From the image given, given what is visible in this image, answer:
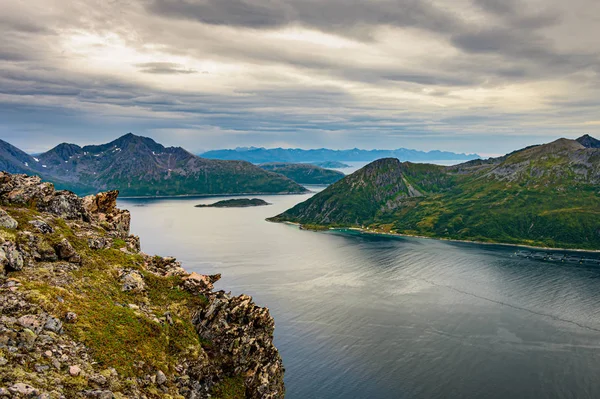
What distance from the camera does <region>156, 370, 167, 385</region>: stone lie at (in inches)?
1804

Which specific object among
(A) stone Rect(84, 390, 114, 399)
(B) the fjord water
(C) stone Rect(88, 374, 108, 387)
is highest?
(C) stone Rect(88, 374, 108, 387)

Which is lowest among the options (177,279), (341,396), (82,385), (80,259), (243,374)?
(341,396)

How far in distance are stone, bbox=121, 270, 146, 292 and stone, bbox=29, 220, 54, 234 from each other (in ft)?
37.2

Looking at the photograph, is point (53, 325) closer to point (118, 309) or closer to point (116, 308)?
point (116, 308)

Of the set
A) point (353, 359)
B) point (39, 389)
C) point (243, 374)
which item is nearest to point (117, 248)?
point (243, 374)

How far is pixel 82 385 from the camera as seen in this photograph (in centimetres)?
3775

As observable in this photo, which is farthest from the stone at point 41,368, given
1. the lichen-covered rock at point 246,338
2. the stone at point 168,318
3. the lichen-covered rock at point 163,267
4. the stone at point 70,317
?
the lichen-covered rock at point 163,267

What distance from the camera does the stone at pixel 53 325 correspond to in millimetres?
41213

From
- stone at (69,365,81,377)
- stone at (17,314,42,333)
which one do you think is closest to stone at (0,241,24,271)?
stone at (17,314,42,333)

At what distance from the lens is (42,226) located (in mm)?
55219

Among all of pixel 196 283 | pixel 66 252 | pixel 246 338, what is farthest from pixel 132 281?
pixel 246 338

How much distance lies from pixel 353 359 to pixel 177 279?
85.2 metres

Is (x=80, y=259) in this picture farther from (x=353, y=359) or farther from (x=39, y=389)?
(x=353, y=359)

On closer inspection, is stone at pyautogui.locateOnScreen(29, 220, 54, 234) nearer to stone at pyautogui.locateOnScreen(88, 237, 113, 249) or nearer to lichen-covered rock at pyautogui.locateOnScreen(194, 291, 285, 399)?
stone at pyautogui.locateOnScreen(88, 237, 113, 249)
